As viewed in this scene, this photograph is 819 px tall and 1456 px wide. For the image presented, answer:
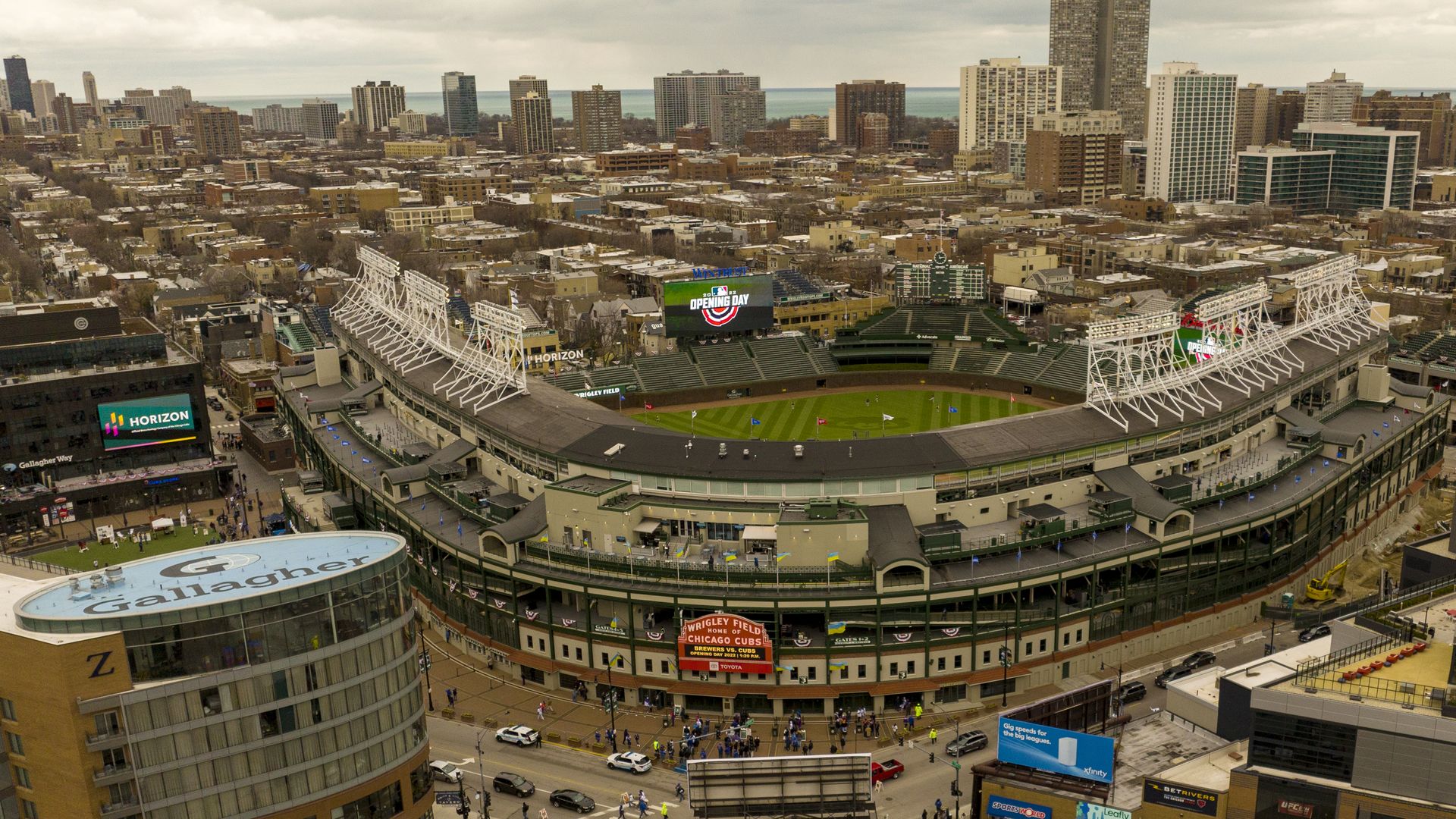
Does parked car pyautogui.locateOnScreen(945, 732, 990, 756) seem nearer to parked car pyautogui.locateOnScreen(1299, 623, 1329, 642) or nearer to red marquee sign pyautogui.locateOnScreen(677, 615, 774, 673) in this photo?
red marquee sign pyautogui.locateOnScreen(677, 615, 774, 673)

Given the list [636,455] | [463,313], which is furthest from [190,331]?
[636,455]

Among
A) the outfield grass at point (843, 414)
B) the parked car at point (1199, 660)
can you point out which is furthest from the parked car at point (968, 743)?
the outfield grass at point (843, 414)

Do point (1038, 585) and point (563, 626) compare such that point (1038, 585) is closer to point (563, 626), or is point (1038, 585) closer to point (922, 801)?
point (922, 801)

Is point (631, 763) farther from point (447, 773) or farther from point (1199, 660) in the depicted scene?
point (1199, 660)

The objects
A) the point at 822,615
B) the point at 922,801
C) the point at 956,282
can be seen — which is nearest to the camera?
the point at 922,801

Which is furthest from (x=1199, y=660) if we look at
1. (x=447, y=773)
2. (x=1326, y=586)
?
(x=447, y=773)

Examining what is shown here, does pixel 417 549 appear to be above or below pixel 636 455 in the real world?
below

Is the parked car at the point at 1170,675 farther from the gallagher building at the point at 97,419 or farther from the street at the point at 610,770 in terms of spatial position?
the gallagher building at the point at 97,419
